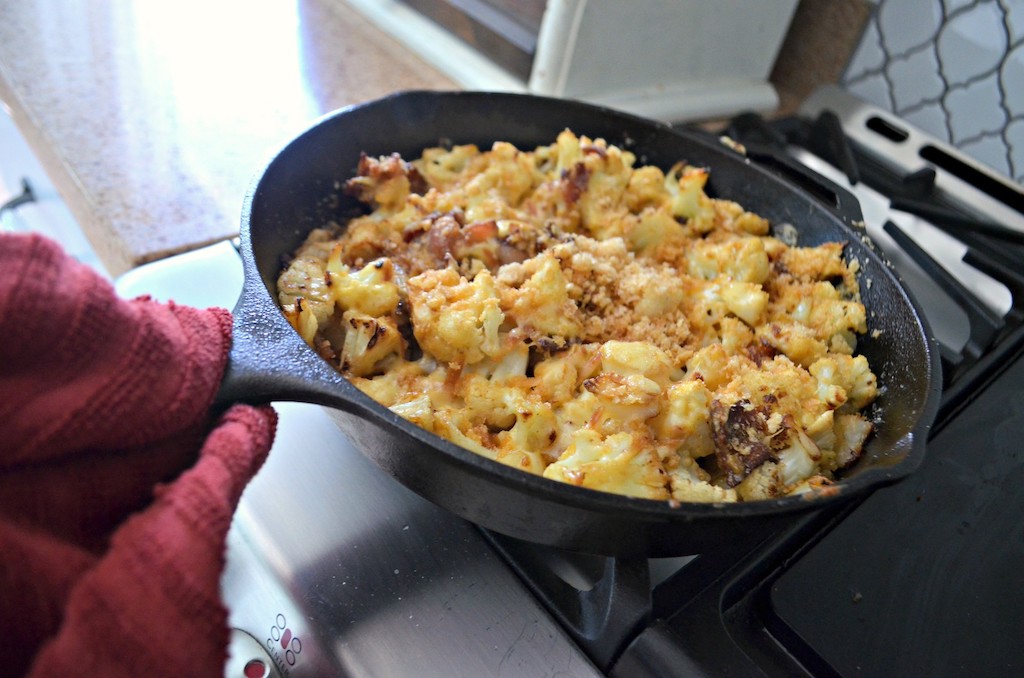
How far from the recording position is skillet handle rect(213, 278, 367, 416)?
0.48 meters

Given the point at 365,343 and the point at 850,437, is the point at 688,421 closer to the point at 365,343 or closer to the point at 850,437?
the point at 850,437

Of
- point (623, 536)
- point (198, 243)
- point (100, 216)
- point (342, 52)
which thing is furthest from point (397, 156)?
point (342, 52)

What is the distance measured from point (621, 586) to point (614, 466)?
95 mm

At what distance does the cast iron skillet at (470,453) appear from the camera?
471 mm

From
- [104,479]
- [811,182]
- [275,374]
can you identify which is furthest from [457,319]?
[811,182]

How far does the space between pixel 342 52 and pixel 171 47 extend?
11.8 inches

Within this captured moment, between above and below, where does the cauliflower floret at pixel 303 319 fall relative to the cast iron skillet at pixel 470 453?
below

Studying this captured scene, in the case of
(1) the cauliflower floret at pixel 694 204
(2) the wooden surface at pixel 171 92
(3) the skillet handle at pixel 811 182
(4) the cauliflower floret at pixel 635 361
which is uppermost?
(3) the skillet handle at pixel 811 182

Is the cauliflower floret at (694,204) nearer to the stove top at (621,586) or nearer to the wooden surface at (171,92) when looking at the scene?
the stove top at (621,586)

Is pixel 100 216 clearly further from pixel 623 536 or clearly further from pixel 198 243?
pixel 623 536

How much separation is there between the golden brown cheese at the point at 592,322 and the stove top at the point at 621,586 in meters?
0.09

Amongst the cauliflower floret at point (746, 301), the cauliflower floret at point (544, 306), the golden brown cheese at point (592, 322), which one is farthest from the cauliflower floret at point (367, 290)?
the cauliflower floret at point (746, 301)

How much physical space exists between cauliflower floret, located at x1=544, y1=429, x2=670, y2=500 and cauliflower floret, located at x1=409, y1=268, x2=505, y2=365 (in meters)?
0.13

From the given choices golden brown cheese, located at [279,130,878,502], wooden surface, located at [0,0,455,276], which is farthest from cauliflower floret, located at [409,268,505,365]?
wooden surface, located at [0,0,455,276]
